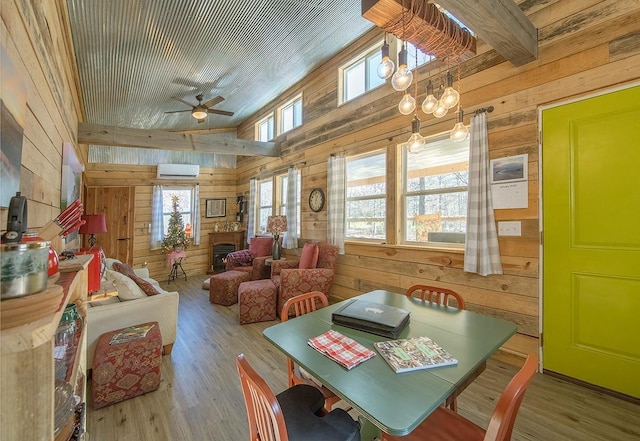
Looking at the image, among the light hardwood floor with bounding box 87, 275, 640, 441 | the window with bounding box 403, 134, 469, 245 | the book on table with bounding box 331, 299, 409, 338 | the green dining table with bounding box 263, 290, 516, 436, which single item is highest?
the window with bounding box 403, 134, 469, 245

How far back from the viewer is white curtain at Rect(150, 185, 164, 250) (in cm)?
617

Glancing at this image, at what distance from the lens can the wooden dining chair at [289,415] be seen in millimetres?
857

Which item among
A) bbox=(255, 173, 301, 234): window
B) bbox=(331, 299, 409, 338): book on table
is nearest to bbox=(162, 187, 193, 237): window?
bbox=(255, 173, 301, 234): window

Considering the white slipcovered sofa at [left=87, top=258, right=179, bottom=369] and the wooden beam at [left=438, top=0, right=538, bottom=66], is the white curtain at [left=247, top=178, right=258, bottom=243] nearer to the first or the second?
the white slipcovered sofa at [left=87, top=258, right=179, bottom=369]

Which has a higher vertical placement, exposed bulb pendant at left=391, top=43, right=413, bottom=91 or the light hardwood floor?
exposed bulb pendant at left=391, top=43, right=413, bottom=91

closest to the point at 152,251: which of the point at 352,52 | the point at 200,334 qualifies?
the point at 200,334

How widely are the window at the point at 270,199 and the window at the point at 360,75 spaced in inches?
79.1

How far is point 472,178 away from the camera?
8.71ft

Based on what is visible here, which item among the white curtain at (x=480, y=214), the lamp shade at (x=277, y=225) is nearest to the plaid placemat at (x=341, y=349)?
the white curtain at (x=480, y=214)

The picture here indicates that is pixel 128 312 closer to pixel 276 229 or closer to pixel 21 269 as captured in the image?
pixel 21 269

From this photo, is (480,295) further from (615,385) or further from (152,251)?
(152,251)

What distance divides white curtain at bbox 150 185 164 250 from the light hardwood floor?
418 cm

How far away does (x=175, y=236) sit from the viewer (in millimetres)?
6234

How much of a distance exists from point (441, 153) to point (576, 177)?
1213mm
